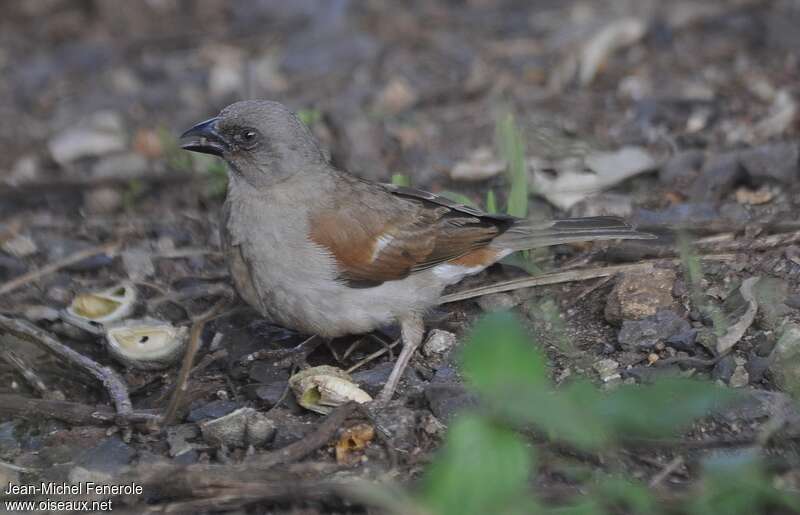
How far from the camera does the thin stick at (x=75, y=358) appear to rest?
406 cm


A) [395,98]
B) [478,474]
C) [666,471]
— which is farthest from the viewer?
[395,98]

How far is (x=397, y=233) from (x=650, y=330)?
1172 mm

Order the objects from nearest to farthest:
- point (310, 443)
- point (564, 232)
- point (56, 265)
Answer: point (310, 443)
point (564, 232)
point (56, 265)

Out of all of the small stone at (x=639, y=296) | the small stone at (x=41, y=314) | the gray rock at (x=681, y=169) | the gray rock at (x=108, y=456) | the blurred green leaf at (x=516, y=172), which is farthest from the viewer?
the gray rock at (x=681, y=169)

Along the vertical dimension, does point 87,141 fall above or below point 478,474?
below

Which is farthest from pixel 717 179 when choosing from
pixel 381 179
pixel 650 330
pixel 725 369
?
pixel 381 179

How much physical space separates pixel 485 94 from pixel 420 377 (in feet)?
11.5

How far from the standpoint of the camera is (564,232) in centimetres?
471

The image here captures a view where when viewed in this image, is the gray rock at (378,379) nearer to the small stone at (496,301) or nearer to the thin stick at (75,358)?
the small stone at (496,301)

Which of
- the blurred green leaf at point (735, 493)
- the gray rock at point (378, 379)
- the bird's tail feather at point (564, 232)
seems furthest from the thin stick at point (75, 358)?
the blurred green leaf at point (735, 493)

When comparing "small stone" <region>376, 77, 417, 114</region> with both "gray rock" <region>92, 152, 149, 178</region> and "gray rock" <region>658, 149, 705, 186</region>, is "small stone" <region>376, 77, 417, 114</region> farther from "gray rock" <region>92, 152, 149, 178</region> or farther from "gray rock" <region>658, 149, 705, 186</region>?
"gray rock" <region>658, 149, 705, 186</region>

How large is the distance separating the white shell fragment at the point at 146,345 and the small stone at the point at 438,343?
1049 millimetres

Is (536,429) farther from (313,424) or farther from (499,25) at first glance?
(499,25)

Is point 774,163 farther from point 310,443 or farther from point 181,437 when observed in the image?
point 181,437
